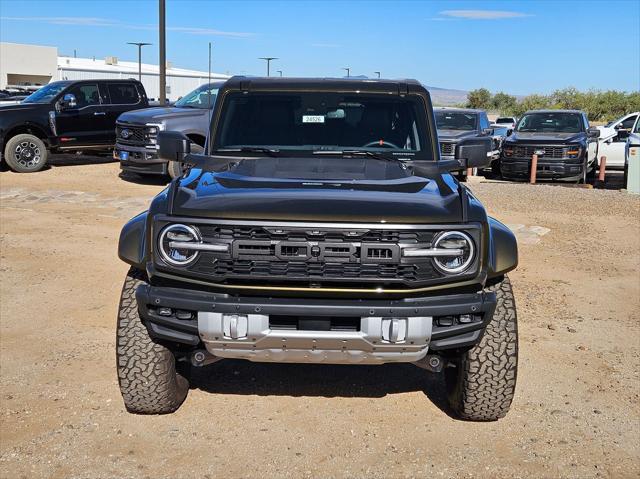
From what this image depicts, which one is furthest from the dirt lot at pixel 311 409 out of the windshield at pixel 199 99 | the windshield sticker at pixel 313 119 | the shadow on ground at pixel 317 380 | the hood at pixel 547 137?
the hood at pixel 547 137

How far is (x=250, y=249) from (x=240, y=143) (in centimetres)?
156

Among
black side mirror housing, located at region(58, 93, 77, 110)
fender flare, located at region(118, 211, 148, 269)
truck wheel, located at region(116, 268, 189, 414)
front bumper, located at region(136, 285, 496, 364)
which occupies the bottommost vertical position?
truck wheel, located at region(116, 268, 189, 414)

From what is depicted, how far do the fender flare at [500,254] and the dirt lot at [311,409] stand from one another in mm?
952

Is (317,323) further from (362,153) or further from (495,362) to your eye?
(362,153)

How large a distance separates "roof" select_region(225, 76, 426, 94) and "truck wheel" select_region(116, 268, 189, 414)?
5.50 ft

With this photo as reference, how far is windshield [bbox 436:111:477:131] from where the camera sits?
56.4ft

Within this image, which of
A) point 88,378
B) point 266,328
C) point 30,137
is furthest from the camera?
point 30,137

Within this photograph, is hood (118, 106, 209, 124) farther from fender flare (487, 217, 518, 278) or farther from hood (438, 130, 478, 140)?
fender flare (487, 217, 518, 278)

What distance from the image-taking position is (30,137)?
50.0 ft

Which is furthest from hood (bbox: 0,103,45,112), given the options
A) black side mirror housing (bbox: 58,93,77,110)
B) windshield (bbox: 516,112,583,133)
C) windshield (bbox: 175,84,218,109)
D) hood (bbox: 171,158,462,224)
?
hood (bbox: 171,158,462,224)

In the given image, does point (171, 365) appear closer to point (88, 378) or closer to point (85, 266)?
point (88, 378)

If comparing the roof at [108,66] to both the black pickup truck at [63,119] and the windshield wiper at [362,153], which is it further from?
the windshield wiper at [362,153]

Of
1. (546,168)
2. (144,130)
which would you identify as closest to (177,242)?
(144,130)

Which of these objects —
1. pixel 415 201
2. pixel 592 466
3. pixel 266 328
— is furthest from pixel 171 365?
pixel 592 466
